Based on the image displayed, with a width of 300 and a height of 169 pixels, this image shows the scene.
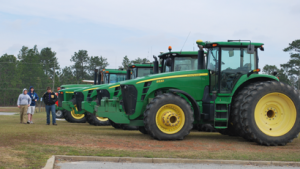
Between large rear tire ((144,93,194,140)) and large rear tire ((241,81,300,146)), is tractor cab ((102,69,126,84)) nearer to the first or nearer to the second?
large rear tire ((144,93,194,140))

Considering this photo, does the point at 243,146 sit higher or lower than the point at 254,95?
lower

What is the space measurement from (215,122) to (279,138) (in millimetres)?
1906

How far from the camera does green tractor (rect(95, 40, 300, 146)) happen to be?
11.4m

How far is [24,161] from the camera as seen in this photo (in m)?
7.54

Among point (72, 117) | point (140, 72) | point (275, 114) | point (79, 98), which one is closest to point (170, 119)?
→ point (275, 114)

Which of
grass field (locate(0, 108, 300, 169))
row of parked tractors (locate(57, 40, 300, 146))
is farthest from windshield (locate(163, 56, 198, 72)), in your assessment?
grass field (locate(0, 108, 300, 169))

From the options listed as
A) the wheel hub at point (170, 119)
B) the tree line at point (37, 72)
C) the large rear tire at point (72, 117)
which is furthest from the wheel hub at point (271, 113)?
the tree line at point (37, 72)

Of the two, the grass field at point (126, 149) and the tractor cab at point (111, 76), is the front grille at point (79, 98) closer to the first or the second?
the tractor cab at point (111, 76)

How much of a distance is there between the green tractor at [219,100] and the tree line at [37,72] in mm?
39230

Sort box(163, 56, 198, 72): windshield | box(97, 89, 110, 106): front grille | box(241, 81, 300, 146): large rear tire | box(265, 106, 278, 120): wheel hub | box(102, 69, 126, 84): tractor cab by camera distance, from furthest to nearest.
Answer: box(102, 69, 126, 84): tractor cab
box(97, 89, 110, 106): front grille
box(163, 56, 198, 72): windshield
box(265, 106, 278, 120): wheel hub
box(241, 81, 300, 146): large rear tire

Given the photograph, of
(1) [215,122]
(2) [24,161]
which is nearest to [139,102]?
(1) [215,122]

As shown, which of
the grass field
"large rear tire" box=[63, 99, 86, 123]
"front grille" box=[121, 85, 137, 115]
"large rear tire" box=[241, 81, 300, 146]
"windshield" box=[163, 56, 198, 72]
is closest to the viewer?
the grass field

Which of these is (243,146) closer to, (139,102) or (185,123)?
(185,123)

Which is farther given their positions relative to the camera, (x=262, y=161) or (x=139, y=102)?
(x=139, y=102)
